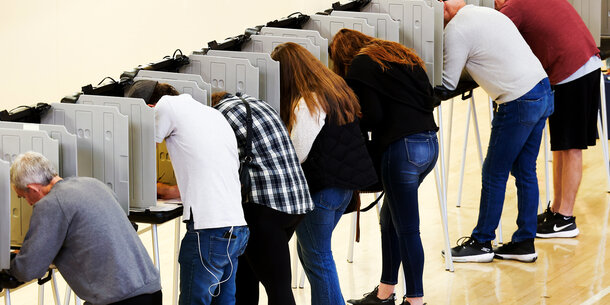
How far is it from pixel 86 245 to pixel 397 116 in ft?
5.05

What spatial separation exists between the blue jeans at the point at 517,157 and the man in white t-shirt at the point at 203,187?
6.36ft

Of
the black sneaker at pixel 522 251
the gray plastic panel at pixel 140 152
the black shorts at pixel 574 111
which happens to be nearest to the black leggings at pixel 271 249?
the gray plastic panel at pixel 140 152

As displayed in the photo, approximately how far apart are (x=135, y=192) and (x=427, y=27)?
177 cm

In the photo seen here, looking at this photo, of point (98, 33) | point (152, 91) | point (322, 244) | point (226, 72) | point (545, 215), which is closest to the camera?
point (152, 91)

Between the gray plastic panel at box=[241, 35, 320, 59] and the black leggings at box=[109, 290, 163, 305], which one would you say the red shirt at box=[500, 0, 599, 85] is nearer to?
the gray plastic panel at box=[241, 35, 320, 59]

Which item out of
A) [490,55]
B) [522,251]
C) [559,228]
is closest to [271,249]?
[490,55]

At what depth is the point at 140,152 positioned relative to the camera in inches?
138

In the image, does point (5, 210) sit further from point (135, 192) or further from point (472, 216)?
point (472, 216)

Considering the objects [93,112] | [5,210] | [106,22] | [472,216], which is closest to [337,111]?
[93,112]

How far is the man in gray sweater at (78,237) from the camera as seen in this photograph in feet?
9.82

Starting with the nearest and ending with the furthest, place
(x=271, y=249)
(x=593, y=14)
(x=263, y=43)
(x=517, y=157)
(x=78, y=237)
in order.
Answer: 1. (x=78, y=237)
2. (x=271, y=249)
3. (x=263, y=43)
4. (x=517, y=157)
5. (x=593, y=14)

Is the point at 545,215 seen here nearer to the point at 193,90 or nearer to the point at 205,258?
the point at 193,90

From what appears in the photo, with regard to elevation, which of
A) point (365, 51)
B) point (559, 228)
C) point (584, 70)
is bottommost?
point (559, 228)

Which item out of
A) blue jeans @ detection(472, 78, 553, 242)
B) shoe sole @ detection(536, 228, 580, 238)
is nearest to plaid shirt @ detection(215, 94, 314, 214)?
blue jeans @ detection(472, 78, 553, 242)
